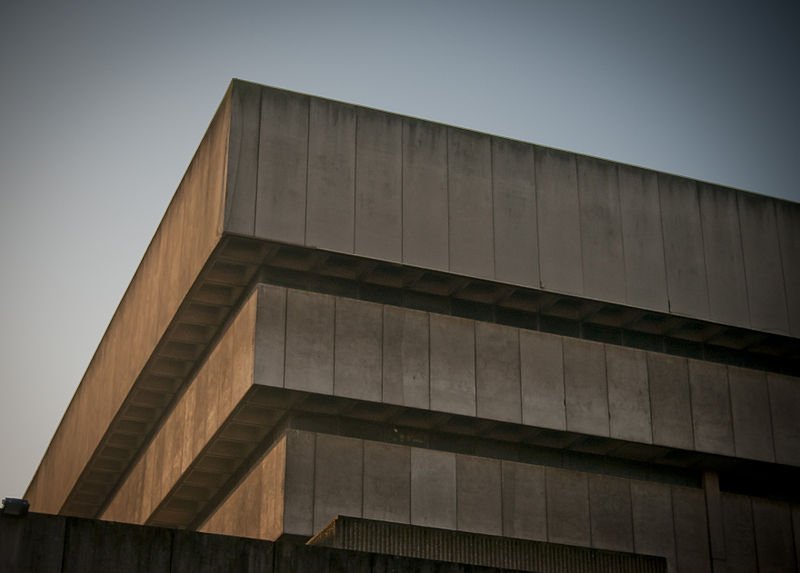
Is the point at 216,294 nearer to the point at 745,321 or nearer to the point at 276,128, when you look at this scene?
the point at 276,128

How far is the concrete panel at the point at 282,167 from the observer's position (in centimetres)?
3803

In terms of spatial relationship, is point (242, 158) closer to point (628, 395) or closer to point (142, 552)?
point (628, 395)

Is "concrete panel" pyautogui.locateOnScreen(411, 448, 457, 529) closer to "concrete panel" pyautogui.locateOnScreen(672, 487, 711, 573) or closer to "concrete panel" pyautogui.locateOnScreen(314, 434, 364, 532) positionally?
"concrete panel" pyautogui.locateOnScreen(314, 434, 364, 532)

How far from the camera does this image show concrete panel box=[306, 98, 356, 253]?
3838cm

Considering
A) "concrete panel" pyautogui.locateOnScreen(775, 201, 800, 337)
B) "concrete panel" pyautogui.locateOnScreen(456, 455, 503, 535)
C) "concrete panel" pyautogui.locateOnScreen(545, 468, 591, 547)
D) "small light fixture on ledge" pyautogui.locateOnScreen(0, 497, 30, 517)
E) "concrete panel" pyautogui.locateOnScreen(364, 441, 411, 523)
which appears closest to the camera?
"small light fixture on ledge" pyautogui.locateOnScreen(0, 497, 30, 517)

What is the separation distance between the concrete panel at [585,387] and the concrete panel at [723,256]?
4130 millimetres

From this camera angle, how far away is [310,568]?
27016 millimetres

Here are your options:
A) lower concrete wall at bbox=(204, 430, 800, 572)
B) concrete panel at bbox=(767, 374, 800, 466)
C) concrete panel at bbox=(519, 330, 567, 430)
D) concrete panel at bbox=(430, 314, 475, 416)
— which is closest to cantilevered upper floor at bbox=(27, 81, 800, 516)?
concrete panel at bbox=(767, 374, 800, 466)

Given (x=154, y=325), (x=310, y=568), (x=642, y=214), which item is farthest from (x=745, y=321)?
(x=310, y=568)

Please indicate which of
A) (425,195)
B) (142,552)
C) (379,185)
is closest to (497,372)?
(425,195)

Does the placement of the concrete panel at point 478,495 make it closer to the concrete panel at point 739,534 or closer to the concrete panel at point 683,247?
the concrete panel at point 739,534

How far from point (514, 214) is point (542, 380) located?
4.53m

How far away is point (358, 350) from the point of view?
38188 millimetres

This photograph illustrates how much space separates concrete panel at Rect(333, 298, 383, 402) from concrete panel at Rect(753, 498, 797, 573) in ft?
38.2
